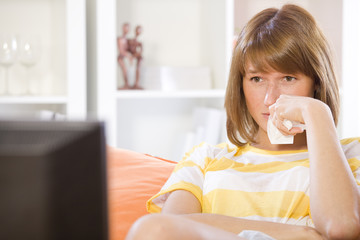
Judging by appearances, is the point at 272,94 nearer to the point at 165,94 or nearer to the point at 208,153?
the point at 208,153

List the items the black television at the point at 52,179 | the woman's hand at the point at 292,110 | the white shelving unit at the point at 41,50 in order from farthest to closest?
the white shelving unit at the point at 41,50, the woman's hand at the point at 292,110, the black television at the point at 52,179

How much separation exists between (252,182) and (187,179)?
0.15 metres

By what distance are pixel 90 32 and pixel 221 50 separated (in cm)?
63

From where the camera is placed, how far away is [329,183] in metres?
1.09

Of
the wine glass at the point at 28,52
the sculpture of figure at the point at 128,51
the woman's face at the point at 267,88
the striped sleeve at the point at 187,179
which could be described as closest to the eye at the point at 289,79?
the woman's face at the point at 267,88

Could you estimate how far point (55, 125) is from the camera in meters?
0.42

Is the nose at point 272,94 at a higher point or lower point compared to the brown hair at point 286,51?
lower

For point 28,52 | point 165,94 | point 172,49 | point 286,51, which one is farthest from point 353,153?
point 172,49

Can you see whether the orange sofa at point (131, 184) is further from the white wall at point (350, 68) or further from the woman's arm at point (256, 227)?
the white wall at point (350, 68)

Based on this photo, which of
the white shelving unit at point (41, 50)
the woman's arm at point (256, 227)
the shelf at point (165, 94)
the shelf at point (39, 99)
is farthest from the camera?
the white shelving unit at point (41, 50)

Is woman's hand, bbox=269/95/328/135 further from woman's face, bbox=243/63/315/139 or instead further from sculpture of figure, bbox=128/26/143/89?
sculpture of figure, bbox=128/26/143/89

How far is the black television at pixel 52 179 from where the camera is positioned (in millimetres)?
412

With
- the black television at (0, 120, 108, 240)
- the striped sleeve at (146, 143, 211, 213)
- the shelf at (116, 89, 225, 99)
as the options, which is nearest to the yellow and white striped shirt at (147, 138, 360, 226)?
the striped sleeve at (146, 143, 211, 213)

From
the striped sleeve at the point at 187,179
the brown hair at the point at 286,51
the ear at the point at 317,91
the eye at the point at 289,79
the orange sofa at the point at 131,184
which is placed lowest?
the orange sofa at the point at 131,184
